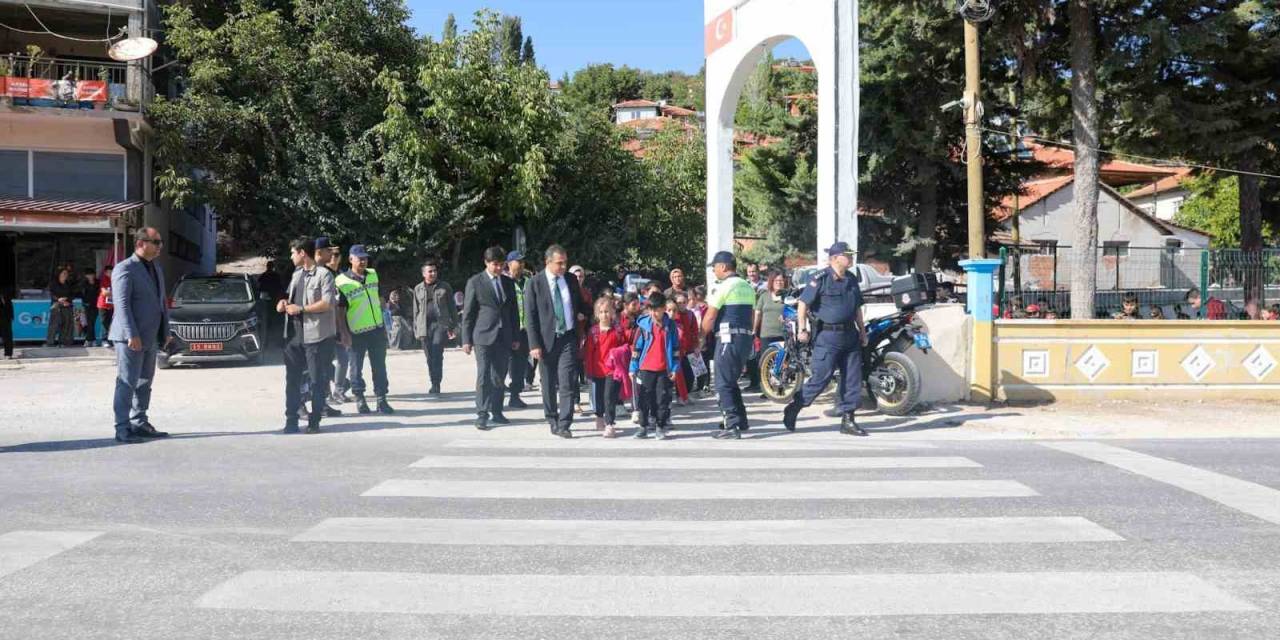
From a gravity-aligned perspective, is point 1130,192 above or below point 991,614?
above

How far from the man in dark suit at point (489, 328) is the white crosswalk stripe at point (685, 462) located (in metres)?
1.85

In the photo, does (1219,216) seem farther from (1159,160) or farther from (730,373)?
(730,373)

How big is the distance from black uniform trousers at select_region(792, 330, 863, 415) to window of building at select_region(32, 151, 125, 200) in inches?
727

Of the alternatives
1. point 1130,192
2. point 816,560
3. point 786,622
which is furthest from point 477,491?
point 1130,192

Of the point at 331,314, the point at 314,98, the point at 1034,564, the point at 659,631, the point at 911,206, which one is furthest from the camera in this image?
the point at 911,206

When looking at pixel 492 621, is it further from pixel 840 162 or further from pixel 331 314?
pixel 840 162

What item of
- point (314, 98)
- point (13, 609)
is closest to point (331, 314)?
point (13, 609)

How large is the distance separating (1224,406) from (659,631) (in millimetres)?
10836

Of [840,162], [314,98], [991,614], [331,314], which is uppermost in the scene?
[314,98]

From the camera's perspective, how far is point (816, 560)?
17.0ft

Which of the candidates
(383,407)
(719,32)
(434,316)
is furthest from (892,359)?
(719,32)

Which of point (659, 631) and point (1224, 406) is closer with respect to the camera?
point (659, 631)

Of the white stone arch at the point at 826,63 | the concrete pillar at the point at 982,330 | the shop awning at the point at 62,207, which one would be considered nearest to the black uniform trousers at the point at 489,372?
the concrete pillar at the point at 982,330

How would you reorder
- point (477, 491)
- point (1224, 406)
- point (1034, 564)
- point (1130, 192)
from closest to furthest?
point (1034, 564) < point (477, 491) < point (1224, 406) < point (1130, 192)
